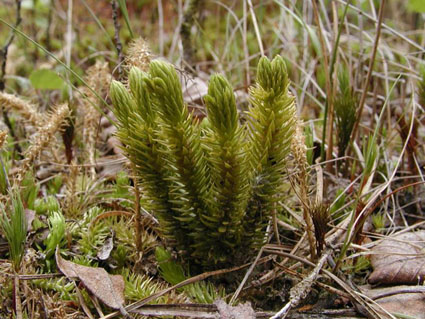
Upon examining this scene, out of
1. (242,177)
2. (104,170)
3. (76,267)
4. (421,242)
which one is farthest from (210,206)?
(104,170)

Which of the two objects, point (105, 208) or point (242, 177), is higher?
point (242, 177)

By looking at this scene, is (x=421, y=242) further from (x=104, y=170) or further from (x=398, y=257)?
(x=104, y=170)

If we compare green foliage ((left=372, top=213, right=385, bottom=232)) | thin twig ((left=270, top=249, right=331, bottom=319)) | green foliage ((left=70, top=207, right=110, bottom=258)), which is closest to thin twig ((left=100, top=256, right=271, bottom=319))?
thin twig ((left=270, top=249, right=331, bottom=319))

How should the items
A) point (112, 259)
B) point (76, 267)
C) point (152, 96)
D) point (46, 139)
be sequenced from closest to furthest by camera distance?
1. point (152, 96)
2. point (76, 267)
3. point (112, 259)
4. point (46, 139)

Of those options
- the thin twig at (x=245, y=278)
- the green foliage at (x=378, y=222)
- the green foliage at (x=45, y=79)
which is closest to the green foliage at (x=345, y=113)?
the green foliage at (x=378, y=222)

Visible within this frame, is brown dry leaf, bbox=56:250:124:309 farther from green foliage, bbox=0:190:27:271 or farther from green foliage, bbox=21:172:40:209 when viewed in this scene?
green foliage, bbox=21:172:40:209

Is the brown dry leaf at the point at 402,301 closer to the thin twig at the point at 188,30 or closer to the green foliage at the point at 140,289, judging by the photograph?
the green foliage at the point at 140,289
